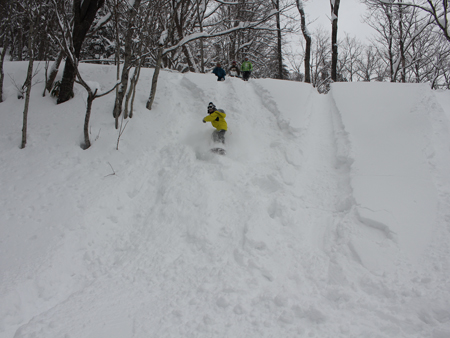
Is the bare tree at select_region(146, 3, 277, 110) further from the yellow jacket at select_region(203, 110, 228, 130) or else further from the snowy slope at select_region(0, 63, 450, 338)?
the yellow jacket at select_region(203, 110, 228, 130)

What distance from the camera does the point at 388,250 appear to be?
139 inches

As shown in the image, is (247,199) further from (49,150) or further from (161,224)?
(49,150)

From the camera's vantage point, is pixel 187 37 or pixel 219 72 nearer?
pixel 187 37

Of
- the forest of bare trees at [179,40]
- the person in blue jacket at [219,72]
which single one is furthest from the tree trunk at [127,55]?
the person in blue jacket at [219,72]

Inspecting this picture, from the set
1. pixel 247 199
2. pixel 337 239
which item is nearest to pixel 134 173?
pixel 247 199

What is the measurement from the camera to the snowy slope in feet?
9.61

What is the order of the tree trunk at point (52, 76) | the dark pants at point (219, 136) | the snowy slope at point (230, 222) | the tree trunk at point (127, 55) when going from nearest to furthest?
1. the snowy slope at point (230, 222)
2. the tree trunk at point (127, 55)
3. the dark pants at point (219, 136)
4. the tree trunk at point (52, 76)

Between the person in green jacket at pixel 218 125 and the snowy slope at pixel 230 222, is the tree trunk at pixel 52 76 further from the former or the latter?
the person in green jacket at pixel 218 125

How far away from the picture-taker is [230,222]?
4.49 meters

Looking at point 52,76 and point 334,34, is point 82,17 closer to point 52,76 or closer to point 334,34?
point 52,76

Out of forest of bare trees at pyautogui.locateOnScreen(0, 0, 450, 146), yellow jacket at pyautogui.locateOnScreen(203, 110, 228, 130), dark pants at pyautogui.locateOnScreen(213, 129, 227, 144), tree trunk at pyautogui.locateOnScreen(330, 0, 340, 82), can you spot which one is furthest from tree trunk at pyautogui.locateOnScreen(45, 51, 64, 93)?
tree trunk at pyautogui.locateOnScreen(330, 0, 340, 82)

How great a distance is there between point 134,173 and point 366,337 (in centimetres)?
489

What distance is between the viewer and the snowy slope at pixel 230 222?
2930 mm

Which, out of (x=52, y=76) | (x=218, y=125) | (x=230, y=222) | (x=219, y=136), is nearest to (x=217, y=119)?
(x=218, y=125)
